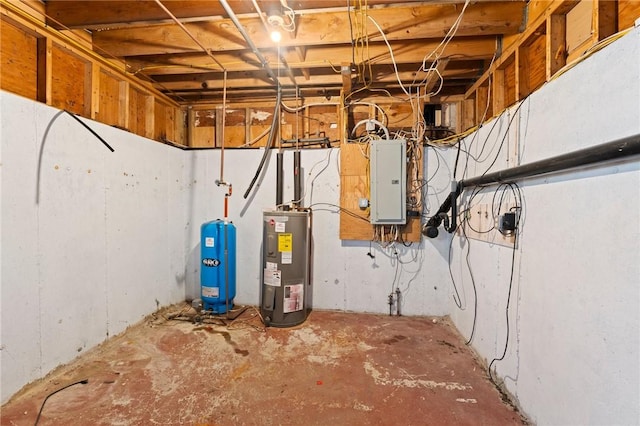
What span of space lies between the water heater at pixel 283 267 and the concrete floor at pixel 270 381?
172mm

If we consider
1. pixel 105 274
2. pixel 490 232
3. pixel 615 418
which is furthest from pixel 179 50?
pixel 615 418

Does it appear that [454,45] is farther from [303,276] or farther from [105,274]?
[105,274]

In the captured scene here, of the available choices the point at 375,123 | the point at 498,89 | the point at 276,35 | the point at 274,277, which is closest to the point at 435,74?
the point at 498,89

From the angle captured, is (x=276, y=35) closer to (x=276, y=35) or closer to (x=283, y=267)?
(x=276, y=35)

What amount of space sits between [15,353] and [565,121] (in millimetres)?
3324

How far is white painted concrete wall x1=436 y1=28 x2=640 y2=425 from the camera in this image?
990 millimetres

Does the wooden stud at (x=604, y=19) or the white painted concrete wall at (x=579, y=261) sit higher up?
the wooden stud at (x=604, y=19)

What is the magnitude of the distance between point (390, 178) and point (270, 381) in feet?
6.67

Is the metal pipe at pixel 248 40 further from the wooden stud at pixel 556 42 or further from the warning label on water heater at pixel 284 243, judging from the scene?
the wooden stud at pixel 556 42

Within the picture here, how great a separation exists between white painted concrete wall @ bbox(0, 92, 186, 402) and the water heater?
1.24m

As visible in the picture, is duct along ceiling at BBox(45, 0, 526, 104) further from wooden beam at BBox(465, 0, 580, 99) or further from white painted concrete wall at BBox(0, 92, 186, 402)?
white painted concrete wall at BBox(0, 92, 186, 402)

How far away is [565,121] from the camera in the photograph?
1312 millimetres

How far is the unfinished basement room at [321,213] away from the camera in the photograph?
4.10 ft

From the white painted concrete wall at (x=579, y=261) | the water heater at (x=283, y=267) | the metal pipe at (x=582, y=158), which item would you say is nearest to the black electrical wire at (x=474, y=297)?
the white painted concrete wall at (x=579, y=261)
